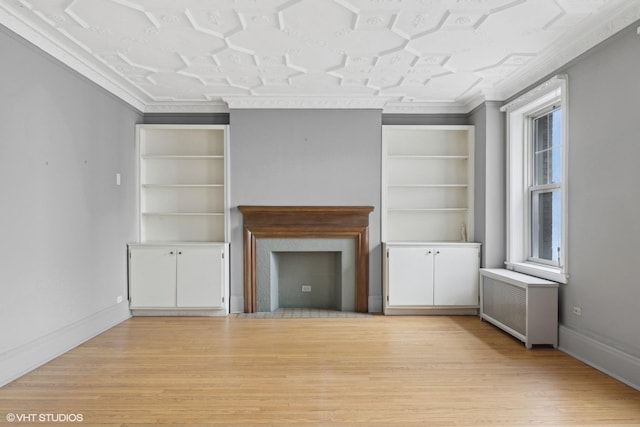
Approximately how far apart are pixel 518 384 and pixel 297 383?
1573 mm

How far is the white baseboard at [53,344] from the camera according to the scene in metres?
2.88

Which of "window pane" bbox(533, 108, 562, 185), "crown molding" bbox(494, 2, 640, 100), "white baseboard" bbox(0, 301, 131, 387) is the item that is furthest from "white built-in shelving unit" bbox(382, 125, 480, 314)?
"white baseboard" bbox(0, 301, 131, 387)

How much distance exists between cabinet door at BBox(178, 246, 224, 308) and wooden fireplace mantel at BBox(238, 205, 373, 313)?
0.37 meters

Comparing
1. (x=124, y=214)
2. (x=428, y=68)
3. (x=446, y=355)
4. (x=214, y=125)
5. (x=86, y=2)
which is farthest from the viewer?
(x=214, y=125)

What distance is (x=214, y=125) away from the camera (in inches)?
200

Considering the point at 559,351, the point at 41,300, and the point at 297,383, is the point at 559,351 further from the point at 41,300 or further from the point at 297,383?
the point at 41,300

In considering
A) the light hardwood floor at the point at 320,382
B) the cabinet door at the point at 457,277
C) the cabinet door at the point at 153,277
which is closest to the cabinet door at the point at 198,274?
the cabinet door at the point at 153,277

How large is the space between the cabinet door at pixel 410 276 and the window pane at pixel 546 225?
3.79ft

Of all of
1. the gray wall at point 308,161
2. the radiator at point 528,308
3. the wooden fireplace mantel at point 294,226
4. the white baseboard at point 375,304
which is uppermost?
the gray wall at point 308,161

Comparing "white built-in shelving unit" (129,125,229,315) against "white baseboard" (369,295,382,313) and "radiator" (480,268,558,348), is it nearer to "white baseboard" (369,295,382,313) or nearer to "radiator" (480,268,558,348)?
"white baseboard" (369,295,382,313)

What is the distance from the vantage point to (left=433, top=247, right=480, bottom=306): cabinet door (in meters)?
4.81

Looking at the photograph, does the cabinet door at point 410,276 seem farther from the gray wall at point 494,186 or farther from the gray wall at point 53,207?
the gray wall at point 53,207

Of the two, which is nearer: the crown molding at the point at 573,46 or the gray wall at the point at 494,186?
the crown molding at the point at 573,46

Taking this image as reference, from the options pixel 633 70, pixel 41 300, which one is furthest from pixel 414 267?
pixel 41 300
